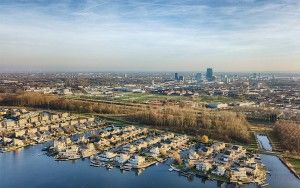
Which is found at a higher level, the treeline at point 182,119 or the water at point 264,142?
the treeline at point 182,119

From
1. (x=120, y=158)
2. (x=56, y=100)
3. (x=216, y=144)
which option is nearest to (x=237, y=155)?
(x=216, y=144)

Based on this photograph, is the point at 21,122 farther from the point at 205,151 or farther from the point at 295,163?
the point at 295,163

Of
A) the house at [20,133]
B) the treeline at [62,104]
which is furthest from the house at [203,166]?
the treeline at [62,104]

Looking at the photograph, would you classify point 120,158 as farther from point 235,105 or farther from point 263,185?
point 235,105

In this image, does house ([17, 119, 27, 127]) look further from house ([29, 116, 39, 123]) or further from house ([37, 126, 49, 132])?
house ([37, 126, 49, 132])

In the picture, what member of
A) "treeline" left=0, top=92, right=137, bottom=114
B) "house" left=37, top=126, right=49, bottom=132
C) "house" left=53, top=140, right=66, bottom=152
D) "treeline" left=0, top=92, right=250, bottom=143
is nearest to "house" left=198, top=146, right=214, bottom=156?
"treeline" left=0, top=92, right=250, bottom=143

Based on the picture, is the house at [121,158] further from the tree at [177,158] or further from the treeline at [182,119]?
the treeline at [182,119]
